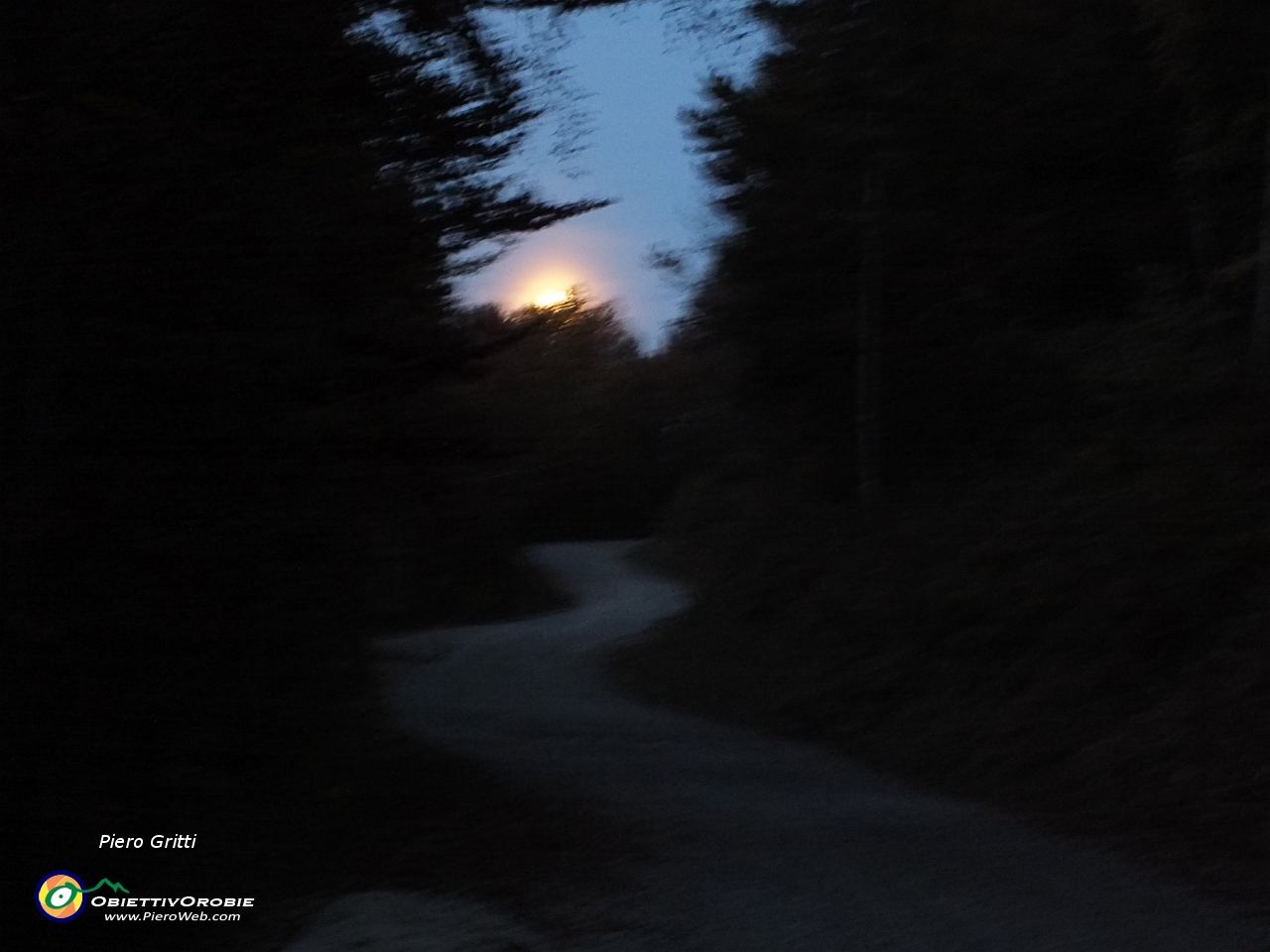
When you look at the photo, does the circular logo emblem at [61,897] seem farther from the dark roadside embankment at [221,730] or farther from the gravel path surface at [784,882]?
the gravel path surface at [784,882]

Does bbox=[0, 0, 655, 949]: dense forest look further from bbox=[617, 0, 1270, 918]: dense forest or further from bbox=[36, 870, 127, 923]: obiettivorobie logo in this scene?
bbox=[617, 0, 1270, 918]: dense forest

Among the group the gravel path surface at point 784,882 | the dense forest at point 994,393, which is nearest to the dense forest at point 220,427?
the gravel path surface at point 784,882

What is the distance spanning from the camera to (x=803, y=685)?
16.2 metres

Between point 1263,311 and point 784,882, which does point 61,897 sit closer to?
point 784,882

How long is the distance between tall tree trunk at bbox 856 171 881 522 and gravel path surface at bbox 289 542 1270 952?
19.6 feet

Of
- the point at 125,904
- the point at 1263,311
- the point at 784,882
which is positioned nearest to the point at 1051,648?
the point at 1263,311

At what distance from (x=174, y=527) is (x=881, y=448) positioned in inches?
498

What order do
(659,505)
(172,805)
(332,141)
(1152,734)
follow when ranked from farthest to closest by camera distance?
1. (659,505)
2. (1152,734)
3. (332,141)
4. (172,805)

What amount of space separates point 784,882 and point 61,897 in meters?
3.83

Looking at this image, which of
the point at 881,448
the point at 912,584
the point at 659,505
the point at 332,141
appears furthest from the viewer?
the point at 659,505

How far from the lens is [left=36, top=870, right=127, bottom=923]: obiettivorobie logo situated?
280 inches

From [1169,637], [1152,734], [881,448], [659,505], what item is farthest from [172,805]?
[659,505]

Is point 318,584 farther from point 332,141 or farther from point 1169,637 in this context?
point 1169,637

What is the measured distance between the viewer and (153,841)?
25.1 ft
